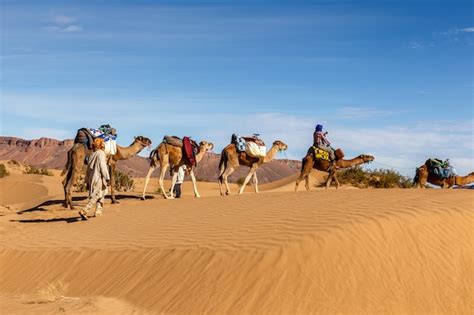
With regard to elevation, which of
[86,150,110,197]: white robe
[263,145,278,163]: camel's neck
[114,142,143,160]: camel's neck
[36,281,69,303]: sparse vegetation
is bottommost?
[36,281,69,303]: sparse vegetation

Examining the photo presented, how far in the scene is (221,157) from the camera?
2141 centimetres

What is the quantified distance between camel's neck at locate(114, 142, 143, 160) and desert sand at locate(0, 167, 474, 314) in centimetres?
500

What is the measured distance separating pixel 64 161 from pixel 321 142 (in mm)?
94631

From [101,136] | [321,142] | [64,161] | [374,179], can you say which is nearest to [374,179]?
[374,179]

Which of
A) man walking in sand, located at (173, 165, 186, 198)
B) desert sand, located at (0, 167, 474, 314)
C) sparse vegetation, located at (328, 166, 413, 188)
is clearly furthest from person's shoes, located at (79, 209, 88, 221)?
sparse vegetation, located at (328, 166, 413, 188)

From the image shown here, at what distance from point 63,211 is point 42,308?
32.9 ft

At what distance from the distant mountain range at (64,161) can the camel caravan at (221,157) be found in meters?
77.0

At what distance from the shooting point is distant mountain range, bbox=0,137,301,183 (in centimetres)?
10612

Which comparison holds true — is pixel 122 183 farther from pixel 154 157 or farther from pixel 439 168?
pixel 439 168

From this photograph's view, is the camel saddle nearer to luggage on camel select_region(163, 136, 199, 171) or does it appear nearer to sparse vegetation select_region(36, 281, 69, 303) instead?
luggage on camel select_region(163, 136, 199, 171)

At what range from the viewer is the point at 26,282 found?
12.7 meters

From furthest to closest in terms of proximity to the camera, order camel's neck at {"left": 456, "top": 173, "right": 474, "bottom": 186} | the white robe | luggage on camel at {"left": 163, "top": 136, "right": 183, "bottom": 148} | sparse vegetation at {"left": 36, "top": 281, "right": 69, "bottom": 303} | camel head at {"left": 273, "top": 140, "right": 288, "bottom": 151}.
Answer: camel's neck at {"left": 456, "top": 173, "right": 474, "bottom": 186} → camel head at {"left": 273, "top": 140, "right": 288, "bottom": 151} → luggage on camel at {"left": 163, "top": 136, "right": 183, "bottom": 148} → the white robe → sparse vegetation at {"left": 36, "top": 281, "right": 69, "bottom": 303}

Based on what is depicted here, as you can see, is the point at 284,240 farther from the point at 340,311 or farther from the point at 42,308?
the point at 42,308

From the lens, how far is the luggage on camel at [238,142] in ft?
69.4
